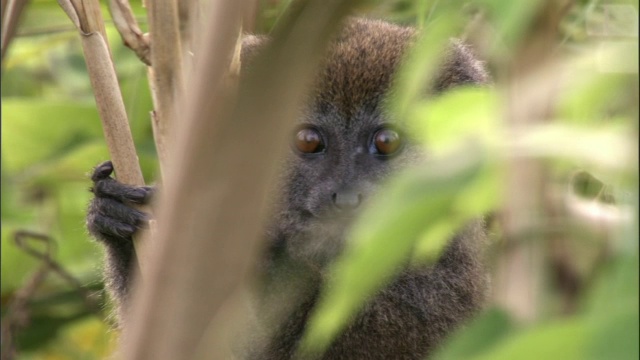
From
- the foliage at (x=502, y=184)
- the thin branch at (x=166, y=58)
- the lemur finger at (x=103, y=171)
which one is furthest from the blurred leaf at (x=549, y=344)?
the lemur finger at (x=103, y=171)

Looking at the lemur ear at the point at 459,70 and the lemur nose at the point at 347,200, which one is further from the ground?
the lemur ear at the point at 459,70

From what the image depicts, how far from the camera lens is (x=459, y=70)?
3.19 m

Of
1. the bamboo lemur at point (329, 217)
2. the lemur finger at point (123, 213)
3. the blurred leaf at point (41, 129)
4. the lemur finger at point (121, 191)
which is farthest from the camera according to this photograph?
the blurred leaf at point (41, 129)

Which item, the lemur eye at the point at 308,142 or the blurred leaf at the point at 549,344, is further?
the lemur eye at the point at 308,142

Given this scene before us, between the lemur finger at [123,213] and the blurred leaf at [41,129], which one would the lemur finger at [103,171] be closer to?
the lemur finger at [123,213]

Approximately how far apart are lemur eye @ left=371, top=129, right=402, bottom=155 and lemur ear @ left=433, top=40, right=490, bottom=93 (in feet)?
0.59

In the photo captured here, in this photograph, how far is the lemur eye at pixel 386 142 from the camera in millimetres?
3086

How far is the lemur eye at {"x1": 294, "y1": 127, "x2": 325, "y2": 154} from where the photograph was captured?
3.11 metres

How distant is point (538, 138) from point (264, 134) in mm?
237

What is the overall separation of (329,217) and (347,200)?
0.35 feet

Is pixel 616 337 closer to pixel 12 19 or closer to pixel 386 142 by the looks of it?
pixel 12 19

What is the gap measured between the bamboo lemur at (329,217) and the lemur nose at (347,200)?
49 millimetres

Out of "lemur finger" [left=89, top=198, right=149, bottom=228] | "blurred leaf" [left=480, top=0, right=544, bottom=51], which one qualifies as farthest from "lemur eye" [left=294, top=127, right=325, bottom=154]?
"blurred leaf" [left=480, top=0, right=544, bottom=51]

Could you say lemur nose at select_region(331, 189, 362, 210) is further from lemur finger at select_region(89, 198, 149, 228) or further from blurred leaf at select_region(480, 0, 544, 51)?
blurred leaf at select_region(480, 0, 544, 51)
